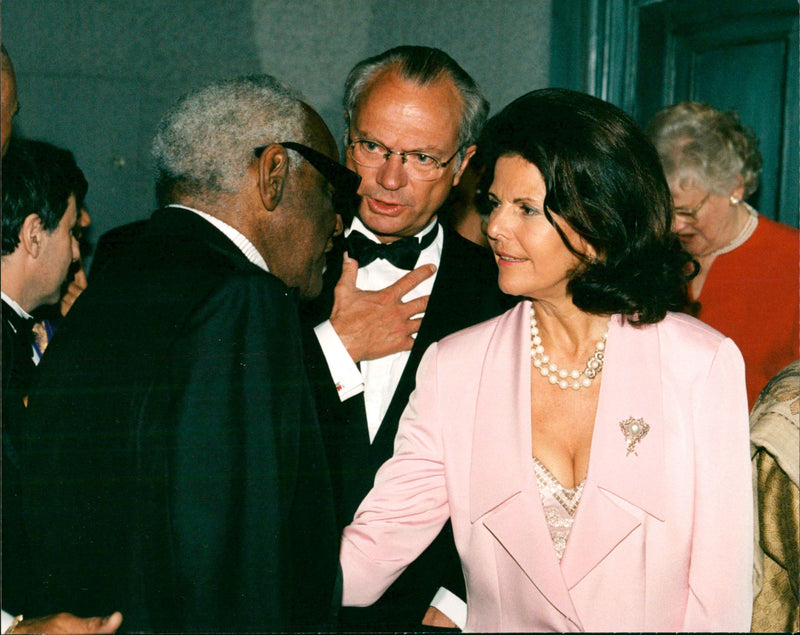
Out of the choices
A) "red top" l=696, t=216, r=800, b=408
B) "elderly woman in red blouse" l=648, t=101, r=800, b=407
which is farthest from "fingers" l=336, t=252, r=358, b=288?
"red top" l=696, t=216, r=800, b=408

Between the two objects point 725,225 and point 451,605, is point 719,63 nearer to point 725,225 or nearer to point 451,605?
point 725,225

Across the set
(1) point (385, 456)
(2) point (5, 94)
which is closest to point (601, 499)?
(1) point (385, 456)

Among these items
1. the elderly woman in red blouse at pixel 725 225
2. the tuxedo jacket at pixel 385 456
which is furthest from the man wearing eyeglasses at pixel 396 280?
the elderly woman in red blouse at pixel 725 225

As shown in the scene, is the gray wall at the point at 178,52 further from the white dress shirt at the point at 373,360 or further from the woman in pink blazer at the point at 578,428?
the woman in pink blazer at the point at 578,428

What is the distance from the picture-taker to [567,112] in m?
1.79

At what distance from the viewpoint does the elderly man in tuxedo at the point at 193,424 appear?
5.05 ft

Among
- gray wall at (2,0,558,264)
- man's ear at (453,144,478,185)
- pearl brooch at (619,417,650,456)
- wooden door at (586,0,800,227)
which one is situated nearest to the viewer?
pearl brooch at (619,417,650,456)

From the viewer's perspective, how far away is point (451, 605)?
7.13 ft

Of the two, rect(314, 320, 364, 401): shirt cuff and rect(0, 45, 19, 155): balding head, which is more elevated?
rect(0, 45, 19, 155): balding head

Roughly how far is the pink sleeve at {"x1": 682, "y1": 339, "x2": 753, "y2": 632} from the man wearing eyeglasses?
2.37 ft

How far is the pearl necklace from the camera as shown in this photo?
185 centimetres

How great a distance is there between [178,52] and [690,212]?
245 cm

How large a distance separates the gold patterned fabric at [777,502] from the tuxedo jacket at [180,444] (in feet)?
2.99

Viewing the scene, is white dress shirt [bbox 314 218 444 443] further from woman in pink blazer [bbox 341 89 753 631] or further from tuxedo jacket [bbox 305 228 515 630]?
woman in pink blazer [bbox 341 89 753 631]
